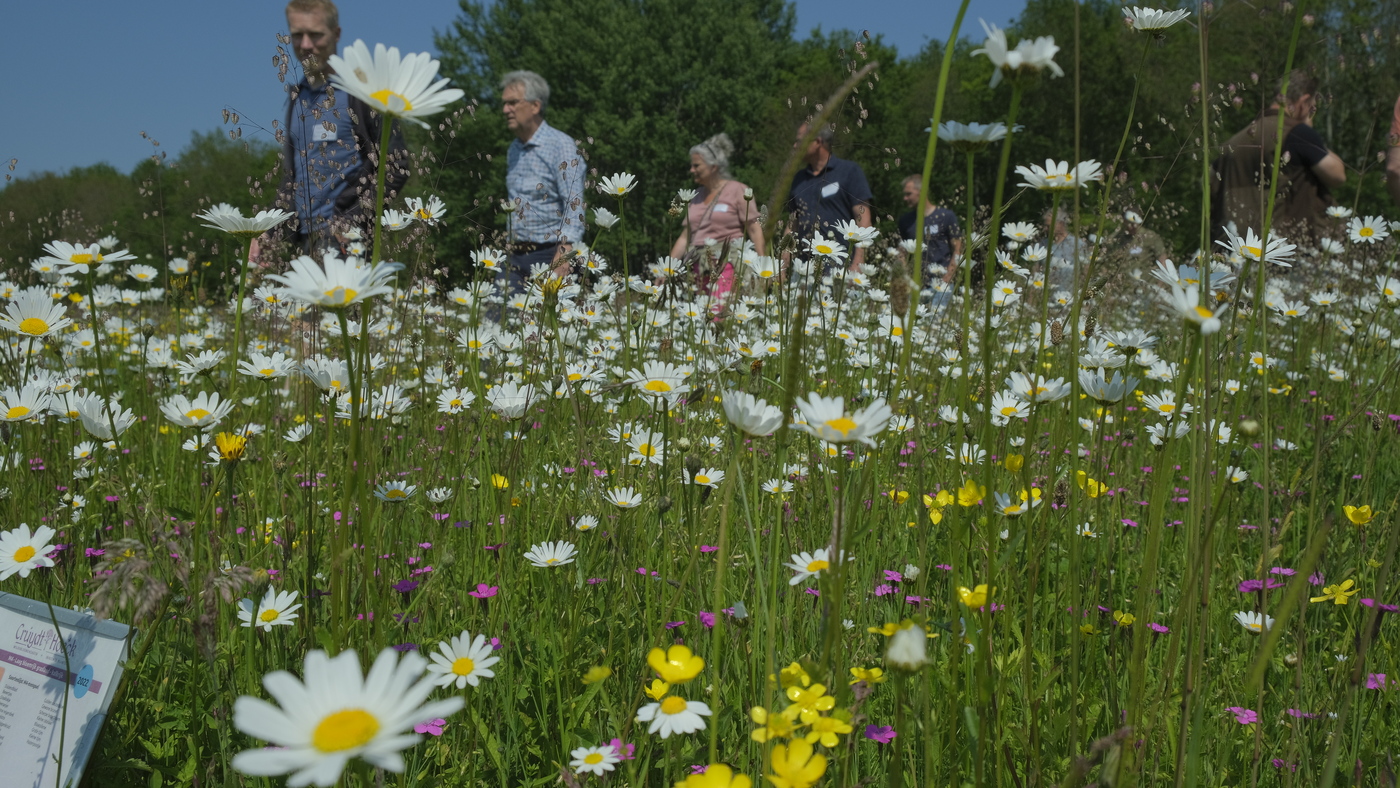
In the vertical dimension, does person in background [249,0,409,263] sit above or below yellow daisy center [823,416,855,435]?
above

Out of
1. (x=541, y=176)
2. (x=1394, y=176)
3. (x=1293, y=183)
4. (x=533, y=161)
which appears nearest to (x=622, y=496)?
(x=1394, y=176)

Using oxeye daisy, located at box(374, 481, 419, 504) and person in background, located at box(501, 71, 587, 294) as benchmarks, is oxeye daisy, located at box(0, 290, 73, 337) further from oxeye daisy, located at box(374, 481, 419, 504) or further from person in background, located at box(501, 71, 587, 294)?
person in background, located at box(501, 71, 587, 294)

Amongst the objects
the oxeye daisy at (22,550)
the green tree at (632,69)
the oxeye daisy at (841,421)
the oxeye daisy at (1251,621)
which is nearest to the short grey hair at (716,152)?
the oxeye daisy at (1251,621)

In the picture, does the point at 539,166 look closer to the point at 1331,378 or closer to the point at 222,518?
the point at 222,518

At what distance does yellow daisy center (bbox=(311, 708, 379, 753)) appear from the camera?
508 mm

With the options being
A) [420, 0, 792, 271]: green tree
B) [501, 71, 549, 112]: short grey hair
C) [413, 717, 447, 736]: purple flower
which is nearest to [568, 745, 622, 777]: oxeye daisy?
[413, 717, 447, 736]: purple flower

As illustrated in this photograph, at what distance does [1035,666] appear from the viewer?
1.46m

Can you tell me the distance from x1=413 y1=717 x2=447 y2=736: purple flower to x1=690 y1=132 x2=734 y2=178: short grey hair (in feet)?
14.1

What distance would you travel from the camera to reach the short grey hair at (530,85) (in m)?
4.84

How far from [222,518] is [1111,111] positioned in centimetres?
2358

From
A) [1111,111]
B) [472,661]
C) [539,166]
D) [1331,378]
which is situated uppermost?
[1111,111]

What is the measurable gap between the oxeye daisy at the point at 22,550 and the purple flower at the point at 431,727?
560 mm

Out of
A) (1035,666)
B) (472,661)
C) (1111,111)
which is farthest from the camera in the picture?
(1111,111)

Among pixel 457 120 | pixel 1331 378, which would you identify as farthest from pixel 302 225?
pixel 1331 378
